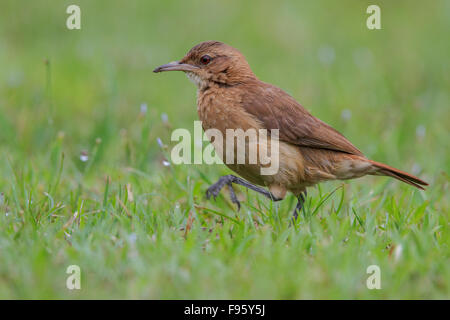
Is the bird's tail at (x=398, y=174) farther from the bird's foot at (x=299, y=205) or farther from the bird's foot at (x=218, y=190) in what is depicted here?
the bird's foot at (x=218, y=190)

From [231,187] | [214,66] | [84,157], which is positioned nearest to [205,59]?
[214,66]

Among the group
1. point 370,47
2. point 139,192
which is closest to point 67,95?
point 139,192

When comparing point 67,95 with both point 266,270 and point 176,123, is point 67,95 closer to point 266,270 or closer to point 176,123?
point 176,123

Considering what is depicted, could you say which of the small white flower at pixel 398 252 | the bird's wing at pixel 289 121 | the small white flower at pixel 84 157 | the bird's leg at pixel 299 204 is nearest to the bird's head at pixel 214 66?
the bird's wing at pixel 289 121

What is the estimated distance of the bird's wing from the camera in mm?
5301

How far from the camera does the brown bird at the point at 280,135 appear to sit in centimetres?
522

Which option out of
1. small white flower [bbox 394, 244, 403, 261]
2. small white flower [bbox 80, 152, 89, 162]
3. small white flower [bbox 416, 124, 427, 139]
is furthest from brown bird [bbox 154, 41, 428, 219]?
small white flower [bbox 416, 124, 427, 139]

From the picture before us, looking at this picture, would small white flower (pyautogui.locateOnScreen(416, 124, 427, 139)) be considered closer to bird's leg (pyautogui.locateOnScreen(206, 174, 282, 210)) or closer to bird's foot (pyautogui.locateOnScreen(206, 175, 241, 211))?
bird's leg (pyautogui.locateOnScreen(206, 174, 282, 210))

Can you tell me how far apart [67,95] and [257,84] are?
332cm

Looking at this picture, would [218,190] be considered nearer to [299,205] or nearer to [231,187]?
[231,187]

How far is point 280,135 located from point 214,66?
0.88 m

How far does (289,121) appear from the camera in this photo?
5348 millimetres

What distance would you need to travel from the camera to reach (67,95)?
8070mm
